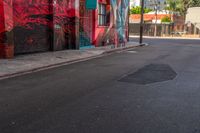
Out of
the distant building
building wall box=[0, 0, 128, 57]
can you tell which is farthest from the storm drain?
the distant building

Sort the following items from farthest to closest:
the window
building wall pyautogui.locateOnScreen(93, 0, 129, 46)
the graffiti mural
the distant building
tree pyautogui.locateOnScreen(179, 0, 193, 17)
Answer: tree pyautogui.locateOnScreen(179, 0, 193, 17), the distant building, the window, building wall pyautogui.locateOnScreen(93, 0, 129, 46), the graffiti mural

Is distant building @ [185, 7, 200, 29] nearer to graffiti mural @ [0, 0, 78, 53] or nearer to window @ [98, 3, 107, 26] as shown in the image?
window @ [98, 3, 107, 26]

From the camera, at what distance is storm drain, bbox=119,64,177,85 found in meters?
9.24

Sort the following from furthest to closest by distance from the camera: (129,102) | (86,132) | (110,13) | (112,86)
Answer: (110,13), (112,86), (129,102), (86,132)

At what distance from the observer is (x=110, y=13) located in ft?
76.3

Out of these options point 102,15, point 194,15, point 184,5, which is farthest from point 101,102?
point 184,5

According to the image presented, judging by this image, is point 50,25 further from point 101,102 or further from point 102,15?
point 101,102

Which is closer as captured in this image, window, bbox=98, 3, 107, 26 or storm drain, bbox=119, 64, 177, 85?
storm drain, bbox=119, 64, 177, 85

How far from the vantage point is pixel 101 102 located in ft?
21.8

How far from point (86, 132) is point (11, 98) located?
284cm

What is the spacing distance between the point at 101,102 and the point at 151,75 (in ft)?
13.1

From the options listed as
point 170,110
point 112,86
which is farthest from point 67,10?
point 170,110

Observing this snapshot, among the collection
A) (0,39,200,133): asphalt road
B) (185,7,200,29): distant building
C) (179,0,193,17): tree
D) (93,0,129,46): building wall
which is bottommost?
(0,39,200,133): asphalt road

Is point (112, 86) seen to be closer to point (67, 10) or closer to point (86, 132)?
point (86, 132)
